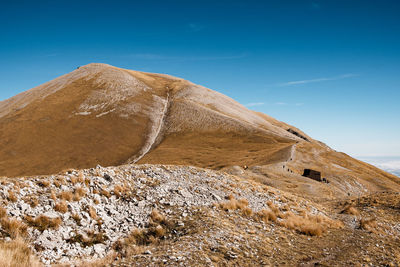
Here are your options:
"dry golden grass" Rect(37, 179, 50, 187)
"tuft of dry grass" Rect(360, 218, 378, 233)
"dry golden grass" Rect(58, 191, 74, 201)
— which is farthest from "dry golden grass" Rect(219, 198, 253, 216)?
"dry golden grass" Rect(37, 179, 50, 187)

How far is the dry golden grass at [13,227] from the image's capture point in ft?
27.0

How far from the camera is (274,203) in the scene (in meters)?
17.8

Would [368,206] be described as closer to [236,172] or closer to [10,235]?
[236,172]

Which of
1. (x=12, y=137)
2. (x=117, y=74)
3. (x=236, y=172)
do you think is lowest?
(x=12, y=137)

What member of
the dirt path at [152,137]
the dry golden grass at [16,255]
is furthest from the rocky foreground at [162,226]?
the dirt path at [152,137]

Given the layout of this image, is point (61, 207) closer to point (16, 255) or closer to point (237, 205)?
point (16, 255)

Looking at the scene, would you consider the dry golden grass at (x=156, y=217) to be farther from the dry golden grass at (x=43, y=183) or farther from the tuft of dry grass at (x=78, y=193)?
the dry golden grass at (x=43, y=183)

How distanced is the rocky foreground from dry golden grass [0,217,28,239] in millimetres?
30

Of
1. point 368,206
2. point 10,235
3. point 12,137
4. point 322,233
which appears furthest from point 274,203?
point 12,137

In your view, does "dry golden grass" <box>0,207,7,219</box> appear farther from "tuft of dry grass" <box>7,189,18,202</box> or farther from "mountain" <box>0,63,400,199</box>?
"mountain" <box>0,63,400,199</box>

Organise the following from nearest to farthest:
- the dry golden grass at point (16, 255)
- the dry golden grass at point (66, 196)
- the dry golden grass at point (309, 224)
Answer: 1. the dry golden grass at point (16, 255)
2. the dry golden grass at point (66, 196)
3. the dry golden grass at point (309, 224)

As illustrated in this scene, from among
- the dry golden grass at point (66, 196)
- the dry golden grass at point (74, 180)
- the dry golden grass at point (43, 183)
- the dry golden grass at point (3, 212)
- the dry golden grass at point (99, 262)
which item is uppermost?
the dry golden grass at point (74, 180)

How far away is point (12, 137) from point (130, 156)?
143 feet

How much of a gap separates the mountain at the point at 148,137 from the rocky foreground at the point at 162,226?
22099 millimetres
